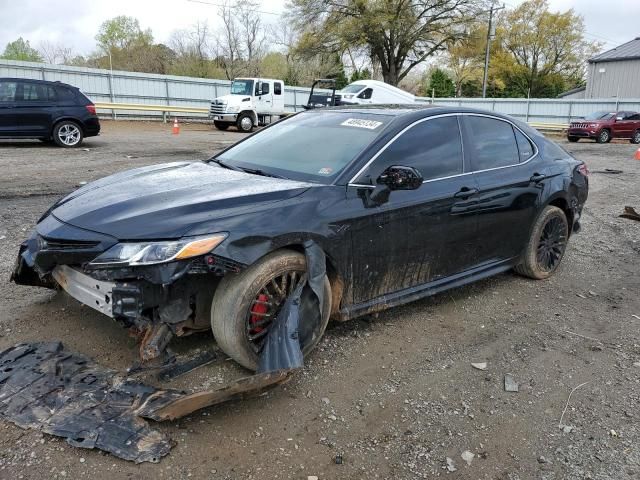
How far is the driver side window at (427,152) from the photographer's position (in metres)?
3.77

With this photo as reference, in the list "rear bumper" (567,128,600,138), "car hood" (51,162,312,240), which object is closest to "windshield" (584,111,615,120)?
"rear bumper" (567,128,600,138)

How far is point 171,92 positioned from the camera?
29234mm

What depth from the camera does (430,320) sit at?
425 centimetres

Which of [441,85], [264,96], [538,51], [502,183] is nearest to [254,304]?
[502,183]

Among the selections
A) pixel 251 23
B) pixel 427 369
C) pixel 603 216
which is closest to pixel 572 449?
pixel 427 369

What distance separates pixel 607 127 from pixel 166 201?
26045mm

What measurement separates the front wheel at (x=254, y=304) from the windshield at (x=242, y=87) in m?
22.1

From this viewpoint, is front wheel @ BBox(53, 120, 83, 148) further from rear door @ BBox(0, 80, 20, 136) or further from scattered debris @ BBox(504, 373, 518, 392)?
scattered debris @ BBox(504, 373, 518, 392)

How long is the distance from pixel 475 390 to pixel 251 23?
4913cm

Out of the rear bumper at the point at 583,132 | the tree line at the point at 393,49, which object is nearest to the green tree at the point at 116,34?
the tree line at the point at 393,49

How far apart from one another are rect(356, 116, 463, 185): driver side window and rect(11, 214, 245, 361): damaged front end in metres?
1.28

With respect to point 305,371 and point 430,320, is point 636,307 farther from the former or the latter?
point 305,371

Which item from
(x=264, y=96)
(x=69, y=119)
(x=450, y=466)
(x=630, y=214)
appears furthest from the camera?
(x=264, y=96)

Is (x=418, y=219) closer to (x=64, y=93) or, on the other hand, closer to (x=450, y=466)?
(x=450, y=466)
